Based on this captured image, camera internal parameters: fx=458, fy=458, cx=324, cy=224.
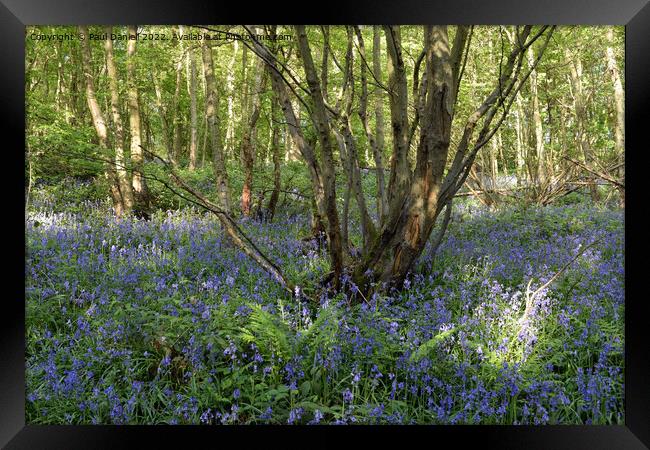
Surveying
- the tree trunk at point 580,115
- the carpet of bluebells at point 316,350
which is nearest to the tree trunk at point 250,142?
the carpet of bluebells at point 316,350

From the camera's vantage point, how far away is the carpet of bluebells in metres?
2.80

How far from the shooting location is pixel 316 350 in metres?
3.14

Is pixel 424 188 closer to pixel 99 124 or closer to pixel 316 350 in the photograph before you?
pixel 316 350

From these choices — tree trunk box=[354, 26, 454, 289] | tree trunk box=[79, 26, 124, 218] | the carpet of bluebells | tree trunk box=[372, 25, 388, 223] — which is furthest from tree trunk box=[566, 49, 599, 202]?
tree trunk box=[79, 26, 124, 218]

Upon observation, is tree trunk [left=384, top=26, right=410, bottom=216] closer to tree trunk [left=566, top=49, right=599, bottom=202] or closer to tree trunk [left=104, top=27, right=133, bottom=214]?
tree trunk [left=566, top=49, right=599, bottom=202]

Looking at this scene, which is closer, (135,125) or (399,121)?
(399,121)

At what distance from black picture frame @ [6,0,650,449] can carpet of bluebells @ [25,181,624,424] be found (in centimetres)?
10

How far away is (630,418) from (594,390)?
0.91 ft

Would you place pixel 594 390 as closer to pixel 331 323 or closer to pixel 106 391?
pixel 331 323

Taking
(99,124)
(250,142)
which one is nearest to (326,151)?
(250,142)
